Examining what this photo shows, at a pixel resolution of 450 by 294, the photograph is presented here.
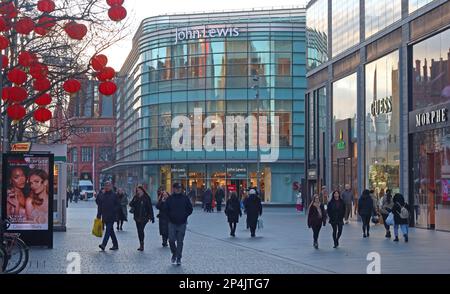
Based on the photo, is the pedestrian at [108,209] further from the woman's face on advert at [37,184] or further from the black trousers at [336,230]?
the black trousers at [336,230]

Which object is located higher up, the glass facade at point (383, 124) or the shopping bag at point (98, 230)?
the glass facade at point (383, 124)

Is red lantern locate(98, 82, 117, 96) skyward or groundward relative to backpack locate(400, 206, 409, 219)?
skyward

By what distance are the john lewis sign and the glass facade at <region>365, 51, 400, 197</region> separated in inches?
1544

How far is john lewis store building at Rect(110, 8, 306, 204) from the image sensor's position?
8125cm

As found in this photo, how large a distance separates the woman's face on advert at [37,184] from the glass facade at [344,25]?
25.4 metres

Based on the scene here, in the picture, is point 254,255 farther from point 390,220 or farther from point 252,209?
point 252,209

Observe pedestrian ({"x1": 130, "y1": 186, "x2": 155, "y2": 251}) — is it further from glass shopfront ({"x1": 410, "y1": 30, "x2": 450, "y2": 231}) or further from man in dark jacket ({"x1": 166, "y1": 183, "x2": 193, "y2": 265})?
glass shopfront ({"x1": 410, "y1": 30, "x2": 450, "y2": 231})

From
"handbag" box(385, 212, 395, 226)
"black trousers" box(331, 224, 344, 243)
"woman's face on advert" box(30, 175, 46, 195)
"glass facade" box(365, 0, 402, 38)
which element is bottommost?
"black trousers" box(331, 224, 344, 243)

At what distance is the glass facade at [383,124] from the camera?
3953 cm

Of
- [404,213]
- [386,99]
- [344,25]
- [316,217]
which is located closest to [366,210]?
[404,213]

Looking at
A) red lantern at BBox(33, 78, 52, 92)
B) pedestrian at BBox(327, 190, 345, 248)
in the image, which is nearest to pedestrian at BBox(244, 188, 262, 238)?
pedestrian at BBox(327, 190, 345, 248)

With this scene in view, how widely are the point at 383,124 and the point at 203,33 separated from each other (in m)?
43.6

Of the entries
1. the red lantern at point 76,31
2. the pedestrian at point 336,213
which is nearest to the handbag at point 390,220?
the pedestrian at point 336,213

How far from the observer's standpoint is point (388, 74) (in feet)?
133
